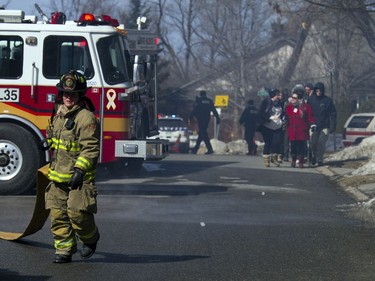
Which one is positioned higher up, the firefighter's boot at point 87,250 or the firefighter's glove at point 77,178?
the firefighter's glove at point 77,178

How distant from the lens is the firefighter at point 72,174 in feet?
26.2

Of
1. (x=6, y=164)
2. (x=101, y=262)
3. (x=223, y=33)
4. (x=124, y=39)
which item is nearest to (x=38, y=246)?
(x=101, y=262)

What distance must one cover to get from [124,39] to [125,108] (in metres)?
1.21

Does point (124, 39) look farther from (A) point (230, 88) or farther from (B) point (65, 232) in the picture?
(A) point (230, 88)

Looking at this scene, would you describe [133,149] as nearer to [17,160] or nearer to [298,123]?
[17,160]

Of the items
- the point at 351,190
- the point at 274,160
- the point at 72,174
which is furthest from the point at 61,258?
the point at 274,160

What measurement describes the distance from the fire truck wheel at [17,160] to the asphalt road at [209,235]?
43 centimetres

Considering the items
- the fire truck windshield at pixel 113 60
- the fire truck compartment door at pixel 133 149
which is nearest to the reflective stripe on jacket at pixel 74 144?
the fire truck compartment door at pixel 133 149

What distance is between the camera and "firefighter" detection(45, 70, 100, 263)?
800 cm

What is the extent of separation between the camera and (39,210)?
8.99 m

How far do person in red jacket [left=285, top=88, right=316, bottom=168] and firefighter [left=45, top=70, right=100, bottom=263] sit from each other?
42.1 feet

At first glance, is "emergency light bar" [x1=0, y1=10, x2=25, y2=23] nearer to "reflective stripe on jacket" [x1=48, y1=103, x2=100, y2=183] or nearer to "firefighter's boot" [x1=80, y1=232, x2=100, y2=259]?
"reflective stripe on jacket" [x1=48, y1=103, x2=100, y2=183]

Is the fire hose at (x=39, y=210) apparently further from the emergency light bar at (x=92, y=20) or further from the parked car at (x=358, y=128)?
the parked car at (x=358, y=128)

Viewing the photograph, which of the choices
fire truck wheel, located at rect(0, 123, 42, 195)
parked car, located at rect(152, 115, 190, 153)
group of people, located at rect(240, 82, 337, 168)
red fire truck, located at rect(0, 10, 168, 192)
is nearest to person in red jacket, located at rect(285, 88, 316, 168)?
group of people, located at rect(240, 82, 337, 168)
